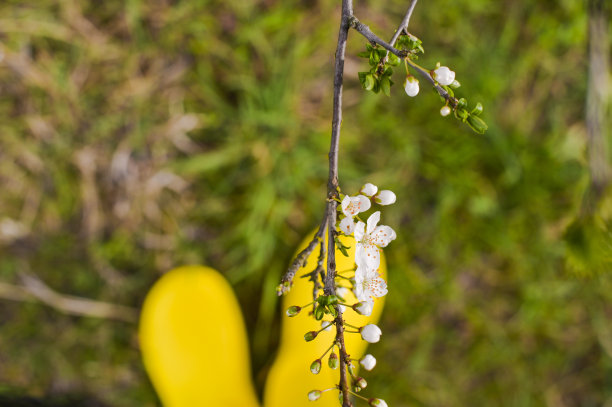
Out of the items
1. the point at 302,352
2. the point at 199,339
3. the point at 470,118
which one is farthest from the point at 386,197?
the point at 199,339

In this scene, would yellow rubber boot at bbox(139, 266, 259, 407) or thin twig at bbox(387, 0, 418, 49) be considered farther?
yellow rubber boot at bbox(139, 266, 259, 407)

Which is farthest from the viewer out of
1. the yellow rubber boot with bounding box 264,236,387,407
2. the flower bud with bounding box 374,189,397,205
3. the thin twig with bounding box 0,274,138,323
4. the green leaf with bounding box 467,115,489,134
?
the thin twig with bounding box 0,274,138,323

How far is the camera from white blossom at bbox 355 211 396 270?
73 centimetres

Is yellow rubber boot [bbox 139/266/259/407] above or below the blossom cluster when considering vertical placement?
above

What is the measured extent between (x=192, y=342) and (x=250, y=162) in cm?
62

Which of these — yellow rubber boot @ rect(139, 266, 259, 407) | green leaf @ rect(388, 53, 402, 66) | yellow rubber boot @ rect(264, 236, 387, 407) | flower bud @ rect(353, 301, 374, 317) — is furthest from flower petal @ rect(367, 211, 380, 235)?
yellow rubber boot @ rect(139, 266, 259, 407)

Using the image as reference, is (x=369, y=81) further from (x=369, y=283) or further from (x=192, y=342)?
(x=192, y=342)

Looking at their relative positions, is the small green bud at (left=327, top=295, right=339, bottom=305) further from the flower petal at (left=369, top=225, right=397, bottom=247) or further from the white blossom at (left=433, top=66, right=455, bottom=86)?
the white blossom at (left=433, top=66, right=455, bottom=86)

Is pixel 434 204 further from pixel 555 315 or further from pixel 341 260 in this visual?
pixel 555 315

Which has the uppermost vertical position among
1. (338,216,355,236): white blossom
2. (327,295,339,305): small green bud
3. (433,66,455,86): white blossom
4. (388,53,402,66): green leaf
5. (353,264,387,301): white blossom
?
(388,53,402,66): green leaf

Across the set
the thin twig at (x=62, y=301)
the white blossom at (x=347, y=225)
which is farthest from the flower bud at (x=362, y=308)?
the thin twig at (x=62, y=301)

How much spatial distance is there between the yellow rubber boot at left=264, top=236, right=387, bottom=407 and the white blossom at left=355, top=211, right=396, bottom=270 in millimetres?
544

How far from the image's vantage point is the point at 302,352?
143 centimetres

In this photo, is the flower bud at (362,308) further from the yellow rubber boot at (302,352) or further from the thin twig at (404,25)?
the yellow rubber boot at (302,352)
